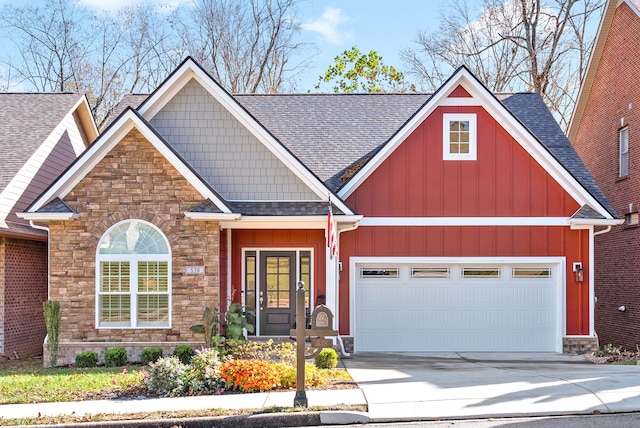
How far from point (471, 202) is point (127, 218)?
309 inches

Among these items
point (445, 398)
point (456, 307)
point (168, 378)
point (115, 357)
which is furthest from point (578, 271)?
point (115, 357)

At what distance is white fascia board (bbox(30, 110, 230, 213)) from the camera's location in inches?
554

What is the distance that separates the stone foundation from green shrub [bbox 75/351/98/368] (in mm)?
10534

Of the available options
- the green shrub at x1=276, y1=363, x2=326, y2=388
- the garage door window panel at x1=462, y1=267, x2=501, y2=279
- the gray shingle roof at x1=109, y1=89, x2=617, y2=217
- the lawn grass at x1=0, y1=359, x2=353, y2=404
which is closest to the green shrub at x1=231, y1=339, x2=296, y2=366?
the lawn grass at x1=0, y1=359, x2=353, y2=404

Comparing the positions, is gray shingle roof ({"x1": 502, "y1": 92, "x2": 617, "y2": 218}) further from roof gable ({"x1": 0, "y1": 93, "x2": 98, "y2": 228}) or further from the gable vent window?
roof gable ({"x1": 0, "y1": 93, "x2": 98, "y2": 228})

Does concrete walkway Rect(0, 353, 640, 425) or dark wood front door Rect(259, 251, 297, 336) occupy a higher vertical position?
dark wood front door Rect(259, 251, 297, 336)

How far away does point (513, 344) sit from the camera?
54.4ft

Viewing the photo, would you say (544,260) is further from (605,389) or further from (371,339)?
(605,389)

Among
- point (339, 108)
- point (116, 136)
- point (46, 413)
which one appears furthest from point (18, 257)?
point (339, 108)

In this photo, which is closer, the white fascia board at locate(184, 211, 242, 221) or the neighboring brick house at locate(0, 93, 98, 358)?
the white fascia board at locate(184, 211, 242, 221)

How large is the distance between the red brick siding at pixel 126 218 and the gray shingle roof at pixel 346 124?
147 inches

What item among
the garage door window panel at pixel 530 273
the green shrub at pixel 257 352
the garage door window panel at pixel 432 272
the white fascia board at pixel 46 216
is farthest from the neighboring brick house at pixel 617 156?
the white fascia board at pixel 46 216

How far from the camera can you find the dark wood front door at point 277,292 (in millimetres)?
16656

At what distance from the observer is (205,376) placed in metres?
11.0
